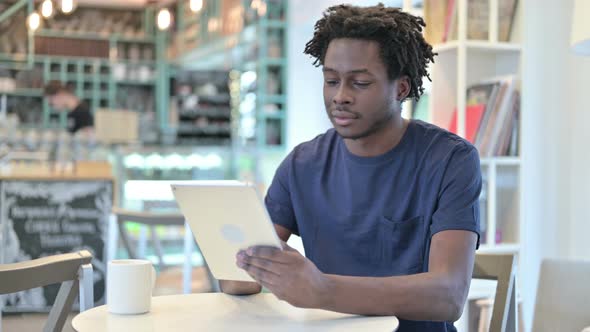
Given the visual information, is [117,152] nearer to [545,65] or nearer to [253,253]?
[545,65]

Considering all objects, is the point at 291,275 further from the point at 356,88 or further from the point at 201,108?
the point at 201,108

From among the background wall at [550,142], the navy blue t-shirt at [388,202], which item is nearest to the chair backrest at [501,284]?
the navy blue t-shirt at [388,202]

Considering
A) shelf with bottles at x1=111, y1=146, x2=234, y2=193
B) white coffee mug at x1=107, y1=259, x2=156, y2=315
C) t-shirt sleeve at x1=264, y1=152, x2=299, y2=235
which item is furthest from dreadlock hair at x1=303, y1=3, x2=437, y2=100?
shelf with bottles at x1=111, y1=146, x2=234, y2=193

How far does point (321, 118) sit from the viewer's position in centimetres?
737

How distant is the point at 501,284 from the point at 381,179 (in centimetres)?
36

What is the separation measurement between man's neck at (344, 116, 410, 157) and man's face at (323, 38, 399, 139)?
4 cm

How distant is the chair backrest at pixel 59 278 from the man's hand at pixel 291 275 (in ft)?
1.39

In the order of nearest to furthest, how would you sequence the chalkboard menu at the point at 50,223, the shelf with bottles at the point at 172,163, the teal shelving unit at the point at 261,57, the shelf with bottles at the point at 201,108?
1. the chalkboard menu at the point at 50,223
2. the shelf with bottles at the point at 172,163
3. the teal shelving unit at the point at 261,57
4. the shelf with bottles at the point at 201,108

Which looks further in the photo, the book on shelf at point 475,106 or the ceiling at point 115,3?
the ceiling at point 115,3

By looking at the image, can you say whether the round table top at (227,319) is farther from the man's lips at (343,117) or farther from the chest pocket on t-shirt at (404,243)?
the man's lips at (343,117)

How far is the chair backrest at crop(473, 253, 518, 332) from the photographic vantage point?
5.40 ft

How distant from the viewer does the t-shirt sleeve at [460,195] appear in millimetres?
1480

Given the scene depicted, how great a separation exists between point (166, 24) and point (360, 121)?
15.5 feet

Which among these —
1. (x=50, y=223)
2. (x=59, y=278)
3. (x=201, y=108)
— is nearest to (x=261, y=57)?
(x=201, y=108)
